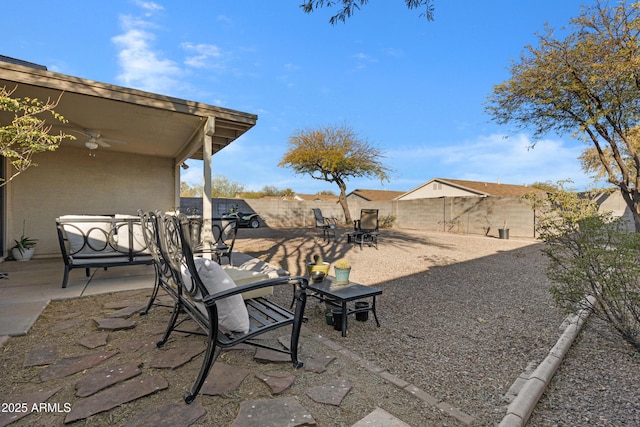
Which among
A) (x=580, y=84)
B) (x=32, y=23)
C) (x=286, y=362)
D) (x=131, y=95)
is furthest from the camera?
(x=580, y=84)

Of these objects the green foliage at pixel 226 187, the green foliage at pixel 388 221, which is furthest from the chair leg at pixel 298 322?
the green foliage at pixel 226 187

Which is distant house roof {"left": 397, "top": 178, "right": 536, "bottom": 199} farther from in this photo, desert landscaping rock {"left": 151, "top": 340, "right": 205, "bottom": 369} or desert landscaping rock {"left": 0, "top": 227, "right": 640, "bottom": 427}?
desert landscaping rock {"left": 151, "top": 340, "right": 205, "bottom": 369}

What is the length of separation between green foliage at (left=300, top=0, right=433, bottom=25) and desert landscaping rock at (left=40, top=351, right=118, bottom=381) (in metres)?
3.72

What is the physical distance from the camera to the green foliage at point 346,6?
326cm

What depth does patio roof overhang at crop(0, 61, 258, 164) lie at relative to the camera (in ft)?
10.4

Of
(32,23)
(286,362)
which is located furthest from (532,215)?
(32,23)

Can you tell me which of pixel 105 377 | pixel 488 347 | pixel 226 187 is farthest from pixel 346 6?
pixel 226 187

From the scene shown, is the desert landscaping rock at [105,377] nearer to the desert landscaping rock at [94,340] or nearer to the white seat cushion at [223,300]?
the desert landscaping rock at [94,340]

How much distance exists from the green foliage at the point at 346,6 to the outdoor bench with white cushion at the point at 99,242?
3341 mm

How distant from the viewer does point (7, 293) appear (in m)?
3.12

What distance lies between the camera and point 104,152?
6.37 m

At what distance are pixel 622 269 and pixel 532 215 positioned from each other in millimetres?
10643

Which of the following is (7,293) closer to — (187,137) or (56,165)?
(187,137)

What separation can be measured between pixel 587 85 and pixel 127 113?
9953mm
